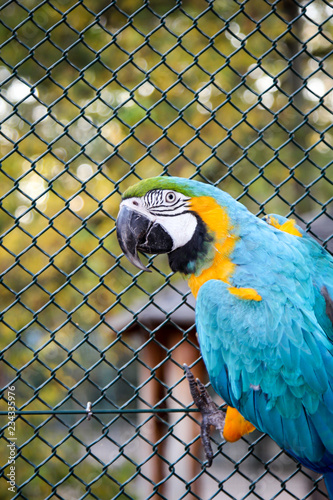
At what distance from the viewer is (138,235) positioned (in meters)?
1.71

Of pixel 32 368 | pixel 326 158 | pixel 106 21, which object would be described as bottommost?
pixel 32 368

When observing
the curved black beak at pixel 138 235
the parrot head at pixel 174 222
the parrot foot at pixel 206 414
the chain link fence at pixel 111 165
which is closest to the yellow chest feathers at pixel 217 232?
the parrot head at pixel 174 222

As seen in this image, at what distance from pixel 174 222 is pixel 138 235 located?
5.2 inches

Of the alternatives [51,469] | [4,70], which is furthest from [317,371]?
[4,70]

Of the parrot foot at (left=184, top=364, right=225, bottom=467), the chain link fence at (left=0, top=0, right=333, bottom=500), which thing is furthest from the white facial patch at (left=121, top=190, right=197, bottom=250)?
the chain link fence at (left=0, top=0, right=333, bottom=500)

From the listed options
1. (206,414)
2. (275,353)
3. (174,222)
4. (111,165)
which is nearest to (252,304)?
(275,353)

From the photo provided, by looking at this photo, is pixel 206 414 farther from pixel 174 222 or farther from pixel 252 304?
pixel 174 222

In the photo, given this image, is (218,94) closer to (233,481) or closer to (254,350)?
(254,350)

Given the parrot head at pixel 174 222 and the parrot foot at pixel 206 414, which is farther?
the parrot foot at pixel 206 414

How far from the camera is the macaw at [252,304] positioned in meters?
1.53

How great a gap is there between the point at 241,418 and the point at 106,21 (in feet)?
11.0

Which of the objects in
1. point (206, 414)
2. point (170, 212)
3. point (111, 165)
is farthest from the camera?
point (111, 165)

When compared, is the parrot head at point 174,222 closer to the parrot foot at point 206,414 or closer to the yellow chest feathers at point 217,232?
the yellow chest feathers at point 217,232

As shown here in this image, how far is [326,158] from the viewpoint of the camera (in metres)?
5.20
